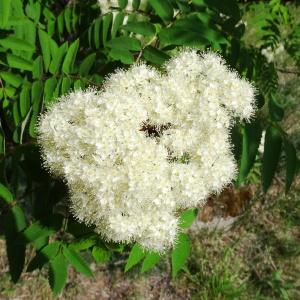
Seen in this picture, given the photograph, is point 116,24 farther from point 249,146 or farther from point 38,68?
point 249,146

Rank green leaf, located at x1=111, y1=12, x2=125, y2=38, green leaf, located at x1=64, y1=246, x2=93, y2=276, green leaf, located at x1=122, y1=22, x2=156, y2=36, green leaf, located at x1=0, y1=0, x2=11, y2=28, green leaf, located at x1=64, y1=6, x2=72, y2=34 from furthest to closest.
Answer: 1. green leaf, located at x1=64, y1=6, x2=72, y2=34
2. green leaf, located at x1=111, y1=12, x2=125, y2=38
3. green leaf, located at x1=122, y1=22, x2=156, y2=36
4. green leaf, located at x1=64, y1=246, x2=93, y2=276
5. green leaf, located at x1=0, y1=0, x2=11, y2=28

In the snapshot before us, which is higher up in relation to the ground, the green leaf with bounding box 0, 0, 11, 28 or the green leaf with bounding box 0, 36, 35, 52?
the green leaf with bounding box 0, 0, 11, 28

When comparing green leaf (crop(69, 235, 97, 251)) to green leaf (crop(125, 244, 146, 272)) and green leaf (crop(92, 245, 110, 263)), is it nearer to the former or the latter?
green leaf (crop(92, 245, 110, 263))

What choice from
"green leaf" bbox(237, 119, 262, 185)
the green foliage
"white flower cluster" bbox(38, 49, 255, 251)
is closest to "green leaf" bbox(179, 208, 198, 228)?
the green foliage

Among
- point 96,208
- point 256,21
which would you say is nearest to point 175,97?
point 96,208

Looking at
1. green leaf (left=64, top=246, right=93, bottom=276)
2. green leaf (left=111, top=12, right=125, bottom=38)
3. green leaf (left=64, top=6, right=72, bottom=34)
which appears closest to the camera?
A: green leaf (left=64, top=246, right=93, bottom=276)

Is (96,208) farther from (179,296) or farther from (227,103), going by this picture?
(179,296)

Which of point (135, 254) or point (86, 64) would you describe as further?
point (86, 64)

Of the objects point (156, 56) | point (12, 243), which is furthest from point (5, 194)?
point (156, 56)
